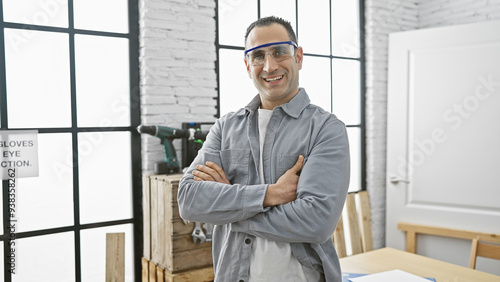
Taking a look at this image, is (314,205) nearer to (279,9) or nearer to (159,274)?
(159,274)

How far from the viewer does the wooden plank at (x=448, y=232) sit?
9.53 ft

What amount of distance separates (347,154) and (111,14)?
5.81 feet

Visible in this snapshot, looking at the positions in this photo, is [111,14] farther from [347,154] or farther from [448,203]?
[448,203]

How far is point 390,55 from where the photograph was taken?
345cm

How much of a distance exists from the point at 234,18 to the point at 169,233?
158cm

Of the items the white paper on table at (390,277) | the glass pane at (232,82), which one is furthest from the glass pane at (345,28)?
the white paper on table at (390,277)

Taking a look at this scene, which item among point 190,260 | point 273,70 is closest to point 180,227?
point 190,260

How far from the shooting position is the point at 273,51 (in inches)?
56.6

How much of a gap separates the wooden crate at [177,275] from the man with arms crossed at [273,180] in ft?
2.57

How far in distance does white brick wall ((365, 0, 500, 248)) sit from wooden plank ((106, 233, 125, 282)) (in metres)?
2.61

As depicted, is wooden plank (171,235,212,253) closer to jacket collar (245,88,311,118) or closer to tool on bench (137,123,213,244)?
tool on bench (137,123,213,244)

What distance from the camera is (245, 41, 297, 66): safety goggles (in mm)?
1432

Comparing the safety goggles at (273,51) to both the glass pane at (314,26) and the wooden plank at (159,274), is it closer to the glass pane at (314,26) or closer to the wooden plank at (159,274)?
the wooden plank at (159,274)

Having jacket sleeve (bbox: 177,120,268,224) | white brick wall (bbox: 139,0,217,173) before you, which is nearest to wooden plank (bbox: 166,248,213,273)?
white brick wall (bbox: 139,0,217,173)
